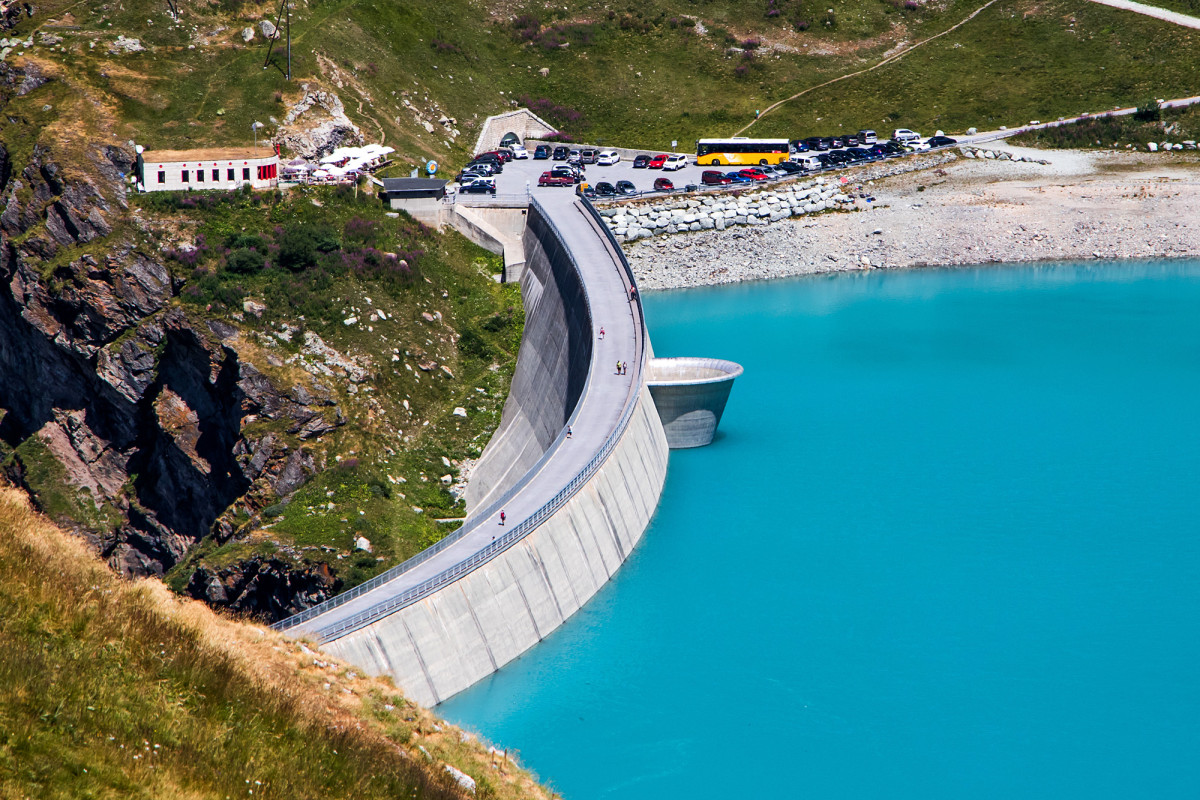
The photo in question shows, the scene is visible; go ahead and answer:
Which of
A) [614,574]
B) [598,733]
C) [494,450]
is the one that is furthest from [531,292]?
[598,733]

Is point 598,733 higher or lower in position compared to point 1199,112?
lower

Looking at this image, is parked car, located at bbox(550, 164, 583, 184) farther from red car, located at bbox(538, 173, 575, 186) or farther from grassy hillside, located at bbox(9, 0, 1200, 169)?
grassy hillside, located at bbox(9, 0, 1200, 169)

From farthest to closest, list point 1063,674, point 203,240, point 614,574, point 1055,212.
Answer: point 1055,212
point 203,240
point 614,574
point 1063,674

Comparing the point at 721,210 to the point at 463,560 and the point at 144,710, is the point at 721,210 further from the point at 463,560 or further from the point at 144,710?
the point at 144,710

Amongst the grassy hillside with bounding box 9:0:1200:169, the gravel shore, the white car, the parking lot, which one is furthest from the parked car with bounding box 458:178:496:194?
the white car

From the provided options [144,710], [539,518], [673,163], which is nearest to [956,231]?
[673,163]

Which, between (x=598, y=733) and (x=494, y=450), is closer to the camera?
(x=598, y=733)

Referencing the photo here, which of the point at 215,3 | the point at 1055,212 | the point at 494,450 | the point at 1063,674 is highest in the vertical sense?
the point at 215,3

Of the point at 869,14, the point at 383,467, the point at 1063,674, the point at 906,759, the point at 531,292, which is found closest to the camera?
the point at 906,759

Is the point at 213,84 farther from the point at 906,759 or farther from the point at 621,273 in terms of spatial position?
the point at 906,759
